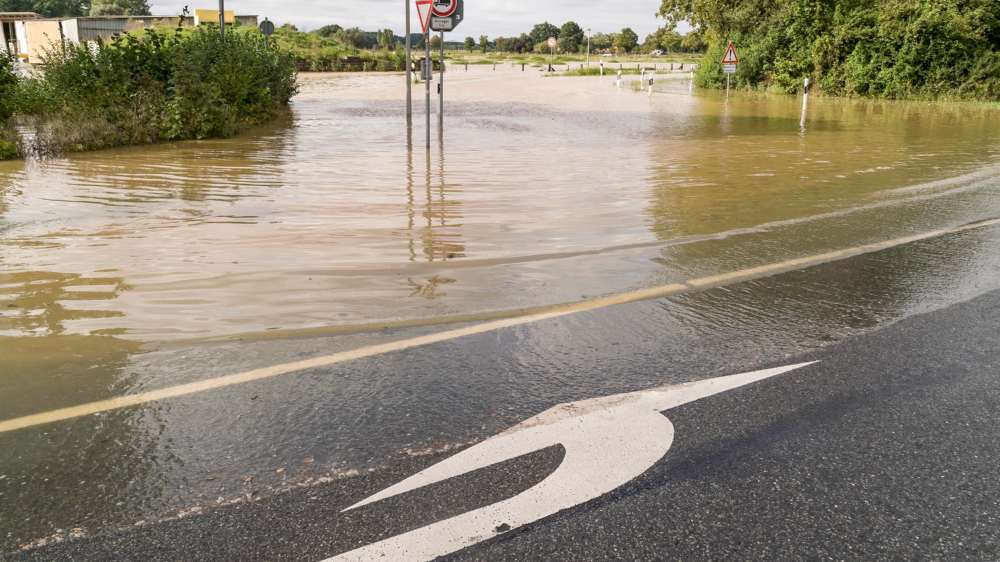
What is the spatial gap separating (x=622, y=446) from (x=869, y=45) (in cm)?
3833

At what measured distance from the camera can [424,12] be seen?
46.9 ft

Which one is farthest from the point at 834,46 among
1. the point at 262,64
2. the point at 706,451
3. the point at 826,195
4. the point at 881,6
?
the point at 706,451

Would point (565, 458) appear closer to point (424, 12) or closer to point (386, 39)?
point (424, 12)

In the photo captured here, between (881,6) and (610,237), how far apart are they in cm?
3526

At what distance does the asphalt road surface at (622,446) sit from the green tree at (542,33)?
597ft

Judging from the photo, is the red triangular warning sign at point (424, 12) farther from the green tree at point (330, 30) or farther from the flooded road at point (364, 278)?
the green tree at point (330, 30)

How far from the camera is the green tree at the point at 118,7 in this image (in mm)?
111688

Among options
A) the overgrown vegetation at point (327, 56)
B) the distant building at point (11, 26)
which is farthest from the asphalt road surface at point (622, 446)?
the distant building at point (11, 26)

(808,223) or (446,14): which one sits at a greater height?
(446,14)

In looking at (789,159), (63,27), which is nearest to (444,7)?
(789,159)

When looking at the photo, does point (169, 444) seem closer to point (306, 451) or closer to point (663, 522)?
point (306, 451)

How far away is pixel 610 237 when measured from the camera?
7.92 meters

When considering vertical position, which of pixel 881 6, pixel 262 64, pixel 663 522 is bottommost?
pixel 663 522

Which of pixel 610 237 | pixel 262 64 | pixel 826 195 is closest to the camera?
pixel 610 237
